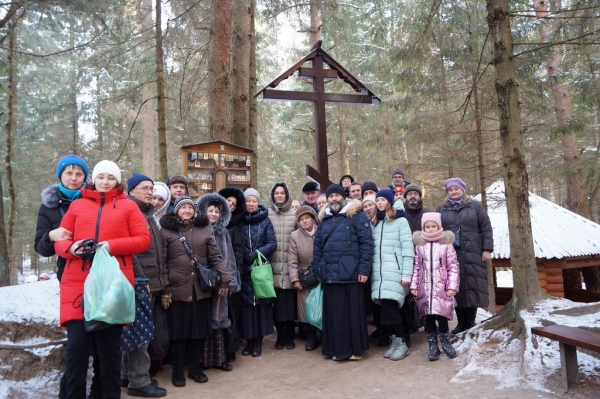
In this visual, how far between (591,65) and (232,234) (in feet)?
29.3

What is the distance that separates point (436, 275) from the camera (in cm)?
479

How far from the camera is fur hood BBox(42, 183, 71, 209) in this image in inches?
133

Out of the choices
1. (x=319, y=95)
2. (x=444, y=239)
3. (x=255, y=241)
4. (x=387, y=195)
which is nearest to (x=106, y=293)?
(x=255, y=241)

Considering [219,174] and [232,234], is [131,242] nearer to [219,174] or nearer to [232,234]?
[232,234]

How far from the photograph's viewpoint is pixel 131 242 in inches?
128

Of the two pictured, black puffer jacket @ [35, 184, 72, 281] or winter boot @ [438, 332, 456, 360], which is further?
winter boot @ [438, 332, 456, 360]

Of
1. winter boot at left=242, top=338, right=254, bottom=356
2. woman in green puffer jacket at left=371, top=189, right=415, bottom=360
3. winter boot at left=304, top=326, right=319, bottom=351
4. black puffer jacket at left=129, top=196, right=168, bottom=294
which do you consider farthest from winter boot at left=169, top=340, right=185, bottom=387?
woman in green puffer jacket at left=371, top=189, right=415, bottom=360

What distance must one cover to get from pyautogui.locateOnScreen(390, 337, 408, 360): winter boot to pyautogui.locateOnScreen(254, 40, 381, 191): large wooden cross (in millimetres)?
2970

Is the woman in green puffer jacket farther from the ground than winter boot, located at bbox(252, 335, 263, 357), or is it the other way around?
the woman in green puffer jacket

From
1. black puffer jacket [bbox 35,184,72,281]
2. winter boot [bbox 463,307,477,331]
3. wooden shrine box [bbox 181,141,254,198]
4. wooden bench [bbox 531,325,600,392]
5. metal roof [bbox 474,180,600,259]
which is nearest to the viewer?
black puffer jacket [bbox 35,184,72,281]

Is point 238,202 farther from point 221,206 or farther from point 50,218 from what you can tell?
point 50,218

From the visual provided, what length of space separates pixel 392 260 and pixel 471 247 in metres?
1.08

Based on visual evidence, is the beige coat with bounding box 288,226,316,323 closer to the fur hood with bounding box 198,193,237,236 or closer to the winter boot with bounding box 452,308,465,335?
the fur hood with bounding box 198,193,237,236

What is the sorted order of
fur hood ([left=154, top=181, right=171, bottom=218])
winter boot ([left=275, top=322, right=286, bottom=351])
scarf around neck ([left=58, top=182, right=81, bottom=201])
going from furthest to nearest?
winter boot ([left=275, top=322, right=286, bottom=351])
fur hood ([left=154, top=181, right=171, bottom=218])
scarf around neck ([left=58, top=182, right=81, bottom=201])
